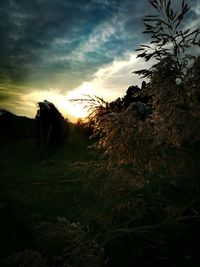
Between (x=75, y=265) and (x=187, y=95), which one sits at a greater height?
A: (x=187, y=95)

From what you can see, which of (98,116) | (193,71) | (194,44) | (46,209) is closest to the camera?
(193,71)

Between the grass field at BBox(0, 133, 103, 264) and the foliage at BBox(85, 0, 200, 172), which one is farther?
the grass field at BBox(0, 133, 103, 264)

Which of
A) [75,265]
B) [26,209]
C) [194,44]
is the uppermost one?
[194,44]

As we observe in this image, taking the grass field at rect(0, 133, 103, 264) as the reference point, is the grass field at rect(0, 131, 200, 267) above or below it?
above

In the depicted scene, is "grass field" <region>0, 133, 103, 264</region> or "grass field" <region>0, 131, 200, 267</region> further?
"grass field" <region>0, 133, 103, 264</region>

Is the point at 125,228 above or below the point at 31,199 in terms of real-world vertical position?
above

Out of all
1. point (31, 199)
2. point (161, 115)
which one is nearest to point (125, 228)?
point (161, 115)

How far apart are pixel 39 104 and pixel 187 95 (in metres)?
22.1

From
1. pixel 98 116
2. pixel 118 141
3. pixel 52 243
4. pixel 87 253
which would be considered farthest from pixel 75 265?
pixel 52 243

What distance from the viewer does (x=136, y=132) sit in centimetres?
388

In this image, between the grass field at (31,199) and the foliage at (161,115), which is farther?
the grass field at (31,199)

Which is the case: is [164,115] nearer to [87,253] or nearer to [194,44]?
[194,44]

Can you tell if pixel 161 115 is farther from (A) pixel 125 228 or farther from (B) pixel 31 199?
(B) pixel 31 199

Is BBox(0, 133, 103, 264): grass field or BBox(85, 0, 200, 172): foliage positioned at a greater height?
BBox(85, 0, 200, 172): foliage
